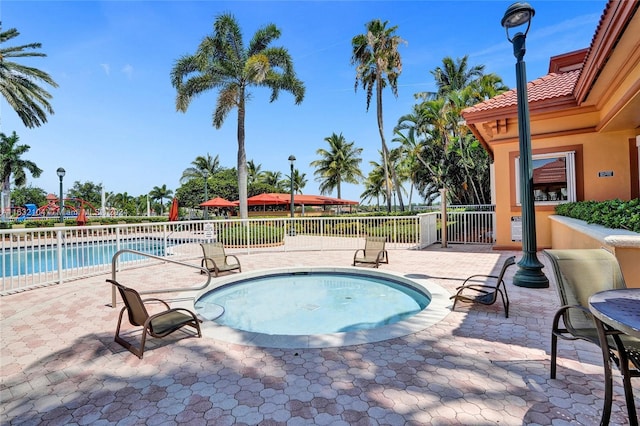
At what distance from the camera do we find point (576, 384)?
2.40m

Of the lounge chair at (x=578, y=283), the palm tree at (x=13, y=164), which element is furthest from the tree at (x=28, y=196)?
the lounge chair at (x=578, y=283)

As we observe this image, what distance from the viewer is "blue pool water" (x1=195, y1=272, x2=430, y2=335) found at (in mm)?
4797

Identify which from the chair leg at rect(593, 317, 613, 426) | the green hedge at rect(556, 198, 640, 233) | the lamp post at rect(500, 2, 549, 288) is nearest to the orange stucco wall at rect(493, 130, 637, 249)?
the green hedge at rect(556, 198, 640, 233)

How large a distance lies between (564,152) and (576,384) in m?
8.38

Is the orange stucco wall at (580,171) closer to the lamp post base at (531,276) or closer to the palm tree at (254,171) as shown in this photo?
the lamp post base at (531,276)

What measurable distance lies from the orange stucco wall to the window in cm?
13

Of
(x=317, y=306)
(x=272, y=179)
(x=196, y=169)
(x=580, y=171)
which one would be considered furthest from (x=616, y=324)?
(x=196, y=169)

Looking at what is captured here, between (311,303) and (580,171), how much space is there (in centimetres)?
828

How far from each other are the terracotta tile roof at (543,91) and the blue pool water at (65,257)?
1043 centimetres

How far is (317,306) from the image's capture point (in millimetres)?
5684

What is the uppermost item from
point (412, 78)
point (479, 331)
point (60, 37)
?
point (412, 78)

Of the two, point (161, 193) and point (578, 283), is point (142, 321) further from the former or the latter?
point (161, 193)

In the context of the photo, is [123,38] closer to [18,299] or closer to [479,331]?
[18,299]

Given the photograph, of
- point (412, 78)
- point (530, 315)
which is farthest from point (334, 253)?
point (412, 78)
